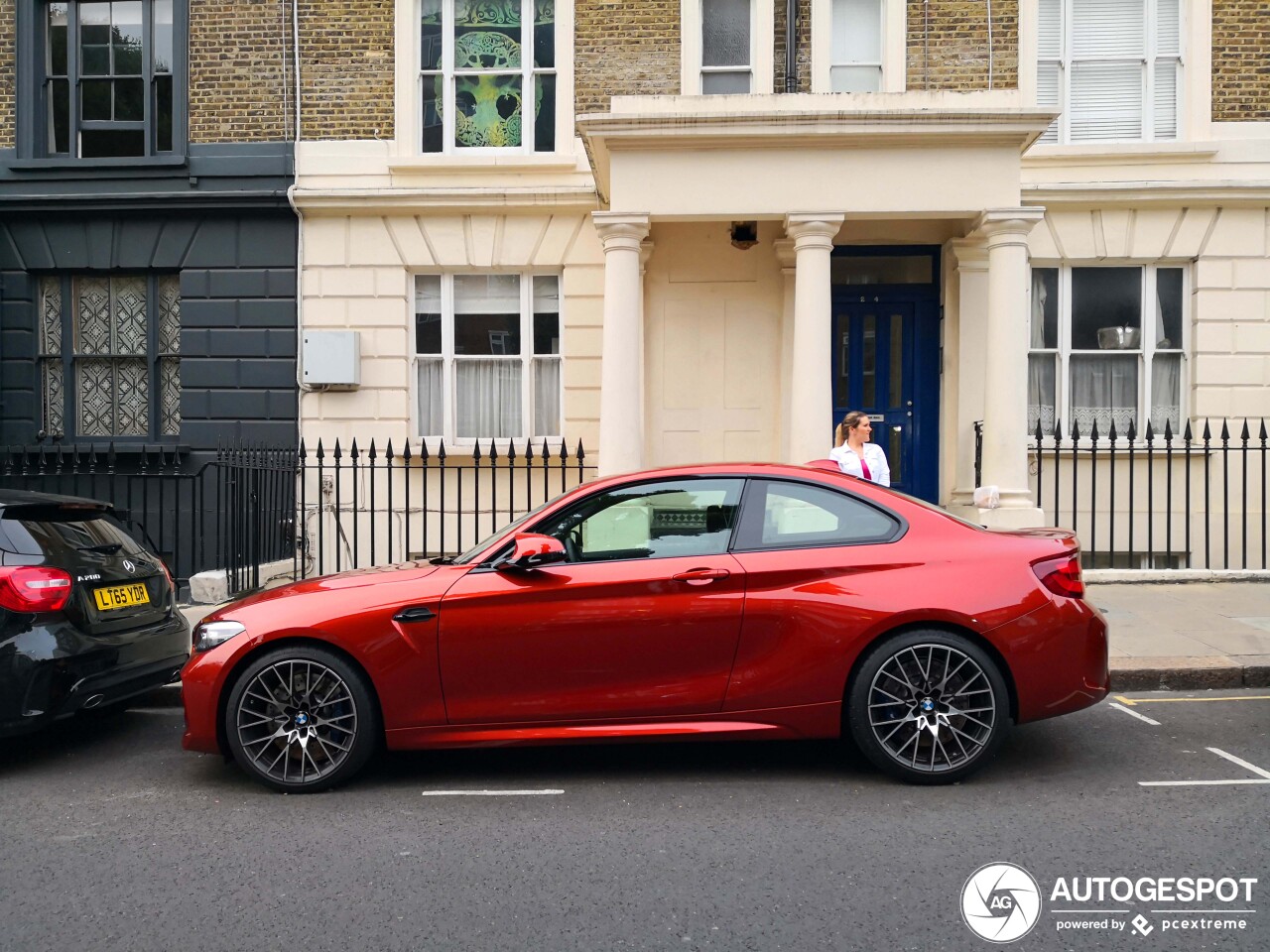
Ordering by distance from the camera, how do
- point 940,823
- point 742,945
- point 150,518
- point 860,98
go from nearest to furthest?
point 742,945 < point 940,823 < point 860,98 < point 150,518

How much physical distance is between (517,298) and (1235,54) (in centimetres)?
856

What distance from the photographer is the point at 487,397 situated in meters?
12.5

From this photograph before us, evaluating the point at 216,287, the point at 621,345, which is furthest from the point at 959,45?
the point at 216,287

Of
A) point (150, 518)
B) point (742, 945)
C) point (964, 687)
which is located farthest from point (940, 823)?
point (150, 518)

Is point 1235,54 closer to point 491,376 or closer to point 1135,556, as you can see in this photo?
point 1135,556

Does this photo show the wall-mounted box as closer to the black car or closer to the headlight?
the black car

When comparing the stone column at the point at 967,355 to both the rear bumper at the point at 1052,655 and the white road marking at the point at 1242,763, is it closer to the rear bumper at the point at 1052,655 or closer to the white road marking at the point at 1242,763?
the white road marking at the point at 1242,763

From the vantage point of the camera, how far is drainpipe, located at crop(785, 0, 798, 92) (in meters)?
11.9

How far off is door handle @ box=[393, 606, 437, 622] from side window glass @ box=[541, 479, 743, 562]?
69cm

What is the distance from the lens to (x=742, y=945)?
3.38m

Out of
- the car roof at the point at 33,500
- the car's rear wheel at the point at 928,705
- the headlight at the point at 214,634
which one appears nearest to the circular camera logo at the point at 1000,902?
the car's rear wheel at the point at 928,705

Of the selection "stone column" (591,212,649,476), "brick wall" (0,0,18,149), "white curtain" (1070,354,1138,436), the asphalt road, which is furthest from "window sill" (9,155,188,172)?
"white curtain" (1070,354,1138,436)

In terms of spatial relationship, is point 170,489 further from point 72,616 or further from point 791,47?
point 791,47

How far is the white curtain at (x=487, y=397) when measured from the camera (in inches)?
493
